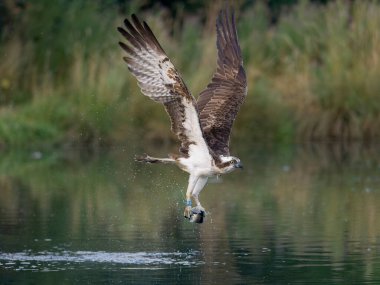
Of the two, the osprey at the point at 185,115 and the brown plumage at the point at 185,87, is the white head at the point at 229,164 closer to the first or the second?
the osprey at the point at 185,115

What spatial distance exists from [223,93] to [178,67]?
1185cm

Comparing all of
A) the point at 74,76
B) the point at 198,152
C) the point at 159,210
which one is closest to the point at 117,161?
the point at 74,76

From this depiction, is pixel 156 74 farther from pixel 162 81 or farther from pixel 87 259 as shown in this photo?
pixel 87 259

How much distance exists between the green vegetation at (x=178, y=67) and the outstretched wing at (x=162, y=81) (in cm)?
1167

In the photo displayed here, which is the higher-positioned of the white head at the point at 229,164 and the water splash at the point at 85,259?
the white head at the point at 229,164

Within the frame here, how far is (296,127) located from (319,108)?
0.59 metres

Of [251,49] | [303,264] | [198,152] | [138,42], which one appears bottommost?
[303,264]

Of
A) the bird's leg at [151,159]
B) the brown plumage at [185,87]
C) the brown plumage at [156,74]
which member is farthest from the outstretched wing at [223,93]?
the brown plumage at [156,74]

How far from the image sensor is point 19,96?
85.1 feet

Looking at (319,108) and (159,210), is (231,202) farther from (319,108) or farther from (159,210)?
(319,108)

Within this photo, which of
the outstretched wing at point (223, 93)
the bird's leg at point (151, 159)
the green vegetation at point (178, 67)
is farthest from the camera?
the green vegetation at point (178, 67)

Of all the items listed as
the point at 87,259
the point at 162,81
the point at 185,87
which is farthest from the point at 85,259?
the point at 185,87

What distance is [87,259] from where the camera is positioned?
1288 centimetres

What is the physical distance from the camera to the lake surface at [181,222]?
40.1ft
